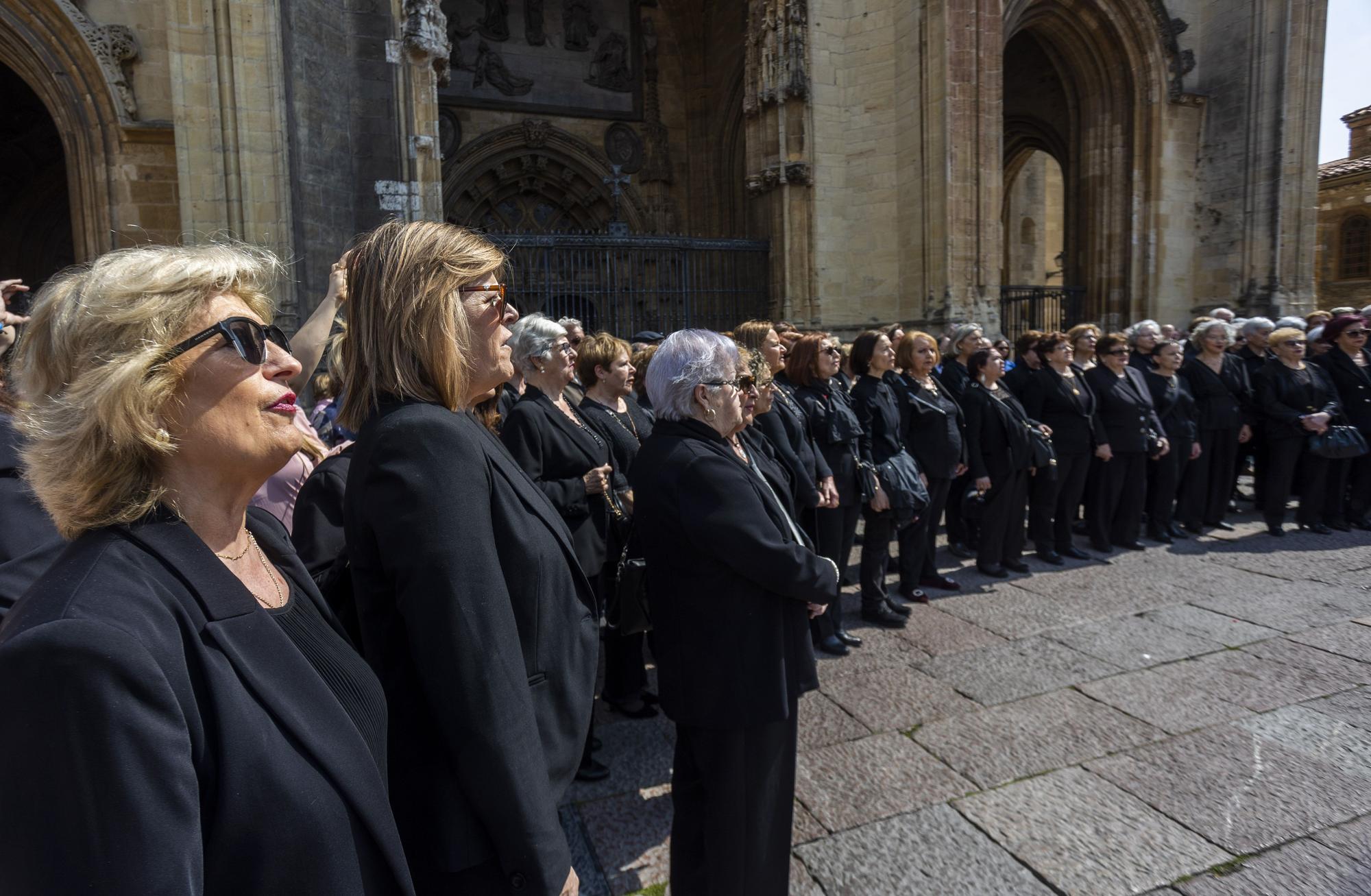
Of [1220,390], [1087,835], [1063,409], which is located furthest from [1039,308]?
[1087,835]

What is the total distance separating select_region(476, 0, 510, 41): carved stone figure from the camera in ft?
47.7

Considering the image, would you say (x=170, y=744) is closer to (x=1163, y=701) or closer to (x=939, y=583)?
(x=1163, y=701)

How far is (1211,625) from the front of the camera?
484cm

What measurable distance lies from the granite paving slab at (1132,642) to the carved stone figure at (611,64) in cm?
1431

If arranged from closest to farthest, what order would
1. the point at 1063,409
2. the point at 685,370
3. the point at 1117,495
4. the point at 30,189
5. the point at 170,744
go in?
the point at 170,744, the point at 685,370, the point at 1063,409, the point at 1117,495, the point at 30,189

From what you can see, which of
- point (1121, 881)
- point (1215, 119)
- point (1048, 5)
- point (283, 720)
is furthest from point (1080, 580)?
point (1215, 119)

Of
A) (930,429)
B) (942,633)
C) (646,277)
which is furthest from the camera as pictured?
(646,277)

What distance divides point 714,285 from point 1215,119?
9.62m

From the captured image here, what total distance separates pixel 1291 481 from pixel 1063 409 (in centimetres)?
267

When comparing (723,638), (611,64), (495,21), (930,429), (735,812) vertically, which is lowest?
(735,812)

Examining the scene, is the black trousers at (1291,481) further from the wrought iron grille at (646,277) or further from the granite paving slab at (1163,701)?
the wrought iron grille at (646,277)

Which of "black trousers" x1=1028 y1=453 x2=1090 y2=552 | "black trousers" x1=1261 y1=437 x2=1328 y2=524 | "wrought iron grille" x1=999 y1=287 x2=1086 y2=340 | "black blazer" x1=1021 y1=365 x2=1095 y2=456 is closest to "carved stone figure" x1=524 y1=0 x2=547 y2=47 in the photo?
"wrought iron grille" x1=999 y1=287 x2=1086 y2=340

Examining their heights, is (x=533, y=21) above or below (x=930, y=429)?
above

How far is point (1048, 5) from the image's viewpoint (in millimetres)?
Answer: 13023
